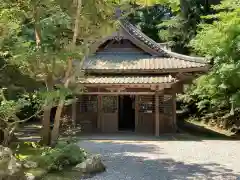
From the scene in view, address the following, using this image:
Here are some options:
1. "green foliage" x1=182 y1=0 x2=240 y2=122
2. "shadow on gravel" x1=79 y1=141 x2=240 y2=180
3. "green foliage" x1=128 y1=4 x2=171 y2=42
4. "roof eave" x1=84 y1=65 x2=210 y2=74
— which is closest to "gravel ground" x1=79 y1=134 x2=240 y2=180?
"shadow on gravel" x1=79 y1=141 x2=240 y2=180

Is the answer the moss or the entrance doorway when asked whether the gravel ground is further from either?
the entrance doorway

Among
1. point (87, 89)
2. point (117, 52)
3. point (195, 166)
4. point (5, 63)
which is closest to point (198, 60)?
point (117, 52)

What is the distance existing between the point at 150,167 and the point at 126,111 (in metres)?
10.5

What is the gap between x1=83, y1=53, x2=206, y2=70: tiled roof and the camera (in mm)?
15250

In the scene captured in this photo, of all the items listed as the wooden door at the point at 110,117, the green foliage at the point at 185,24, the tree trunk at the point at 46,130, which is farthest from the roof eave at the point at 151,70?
the green foliage at the point at 185,24

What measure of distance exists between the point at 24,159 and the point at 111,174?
213cm

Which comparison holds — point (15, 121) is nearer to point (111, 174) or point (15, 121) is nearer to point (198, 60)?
point (111, 174)

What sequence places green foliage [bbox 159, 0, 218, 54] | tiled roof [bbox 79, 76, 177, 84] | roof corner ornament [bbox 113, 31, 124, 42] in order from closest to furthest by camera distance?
tiled roof [bbox 79, 76, 177, 84] < roof corner ornament [bbox 113, 31, 124, 42] < green foliage [bbox 159, 0, 218, 54]

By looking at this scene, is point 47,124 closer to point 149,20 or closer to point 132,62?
point 132,62

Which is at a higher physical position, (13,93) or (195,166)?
(13,93)

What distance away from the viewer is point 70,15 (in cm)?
910

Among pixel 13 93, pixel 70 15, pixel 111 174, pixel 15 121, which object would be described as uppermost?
pixel 70 15

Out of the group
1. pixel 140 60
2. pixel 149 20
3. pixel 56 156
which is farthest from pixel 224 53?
pixel 149 20

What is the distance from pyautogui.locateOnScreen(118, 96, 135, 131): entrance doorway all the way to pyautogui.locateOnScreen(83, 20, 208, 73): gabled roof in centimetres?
275
